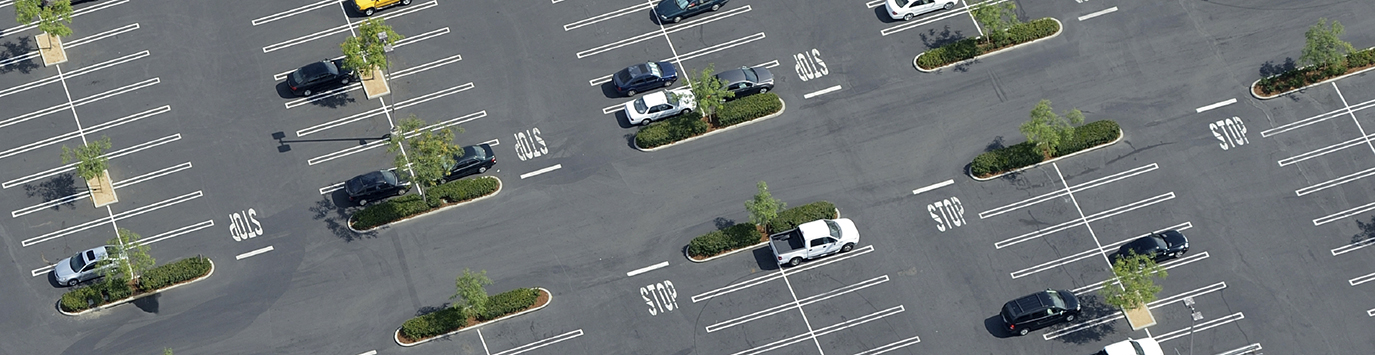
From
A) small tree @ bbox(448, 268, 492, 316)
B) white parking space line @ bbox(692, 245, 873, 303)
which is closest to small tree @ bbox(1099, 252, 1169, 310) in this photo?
white parking space line @ bbox(692, 245, 873, 303)

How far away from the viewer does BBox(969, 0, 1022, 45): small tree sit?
87938 mm

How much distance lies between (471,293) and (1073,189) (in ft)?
106

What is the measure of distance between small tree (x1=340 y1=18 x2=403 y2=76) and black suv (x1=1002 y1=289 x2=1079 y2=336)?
36.6 metres

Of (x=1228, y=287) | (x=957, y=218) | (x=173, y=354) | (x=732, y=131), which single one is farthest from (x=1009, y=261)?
(x=173, y=354)

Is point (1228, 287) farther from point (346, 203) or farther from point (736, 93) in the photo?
point (346, 203)

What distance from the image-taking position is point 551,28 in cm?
9225

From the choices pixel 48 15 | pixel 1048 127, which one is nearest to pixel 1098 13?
pixel 1048 127

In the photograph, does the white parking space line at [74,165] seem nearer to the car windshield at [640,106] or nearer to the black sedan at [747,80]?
the car windshield at [640,106]

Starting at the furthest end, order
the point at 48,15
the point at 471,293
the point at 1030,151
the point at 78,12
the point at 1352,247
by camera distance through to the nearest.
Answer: the point at 78,12, the point at 48,15, the point at 1030,151, the point at 1352,247, the point at 471,293

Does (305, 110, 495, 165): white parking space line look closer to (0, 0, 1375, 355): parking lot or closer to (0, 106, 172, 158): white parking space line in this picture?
(0, 0, 1375, 355): parking lot

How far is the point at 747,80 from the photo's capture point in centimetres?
8788

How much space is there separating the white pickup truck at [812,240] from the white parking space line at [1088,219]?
7.90 metres

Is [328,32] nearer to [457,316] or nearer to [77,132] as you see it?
[77,132]

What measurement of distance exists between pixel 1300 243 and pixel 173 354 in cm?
5857
